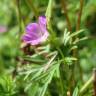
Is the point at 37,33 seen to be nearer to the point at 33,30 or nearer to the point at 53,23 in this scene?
the point at 33,30

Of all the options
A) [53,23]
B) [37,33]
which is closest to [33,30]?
[37,33]

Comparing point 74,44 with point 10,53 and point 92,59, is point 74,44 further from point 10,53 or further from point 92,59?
point 10,53

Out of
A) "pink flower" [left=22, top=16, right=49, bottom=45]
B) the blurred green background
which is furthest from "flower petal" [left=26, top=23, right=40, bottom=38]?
the blurred green background

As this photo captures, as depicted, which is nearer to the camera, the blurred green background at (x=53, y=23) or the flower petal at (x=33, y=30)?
the flower petal at (x=33, y=30)

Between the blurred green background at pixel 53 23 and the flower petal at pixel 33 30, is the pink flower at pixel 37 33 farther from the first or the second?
the blurred green background at pixel 53 23

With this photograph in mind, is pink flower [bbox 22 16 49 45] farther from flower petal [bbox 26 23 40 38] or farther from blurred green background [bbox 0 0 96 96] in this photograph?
blurred green background [bbox 0 0 96 96]

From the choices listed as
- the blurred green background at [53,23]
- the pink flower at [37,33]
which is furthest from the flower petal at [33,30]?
the blurred green background at [53,23]

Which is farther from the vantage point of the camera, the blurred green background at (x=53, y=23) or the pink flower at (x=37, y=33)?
the blurred green background at (x=53, y=23)

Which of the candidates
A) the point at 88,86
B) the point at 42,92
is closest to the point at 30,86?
the point at 42,92
